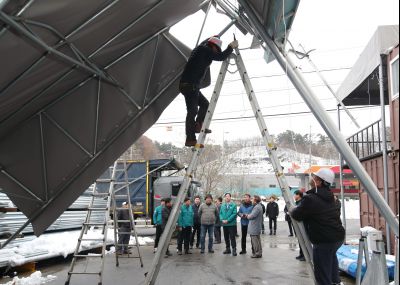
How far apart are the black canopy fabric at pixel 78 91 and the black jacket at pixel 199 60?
57cm

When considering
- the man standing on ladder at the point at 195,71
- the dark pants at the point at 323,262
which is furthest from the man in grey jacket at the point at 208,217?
the dark pants at the point at 323,262

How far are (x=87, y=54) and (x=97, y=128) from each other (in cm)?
153

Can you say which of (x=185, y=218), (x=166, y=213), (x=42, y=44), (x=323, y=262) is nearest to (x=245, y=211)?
(x=185, y=218)

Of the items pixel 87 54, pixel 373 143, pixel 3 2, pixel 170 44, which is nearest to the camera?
pixel 3 2

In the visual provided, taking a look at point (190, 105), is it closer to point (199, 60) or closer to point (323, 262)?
point (199, 60)

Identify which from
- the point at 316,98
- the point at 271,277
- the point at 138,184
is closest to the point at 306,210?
the point at 316,98

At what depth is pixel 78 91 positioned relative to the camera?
528 cm

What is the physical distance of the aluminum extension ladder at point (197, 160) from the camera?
430cm

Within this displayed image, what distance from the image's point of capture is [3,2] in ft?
8.92

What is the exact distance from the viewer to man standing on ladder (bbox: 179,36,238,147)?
5.15m

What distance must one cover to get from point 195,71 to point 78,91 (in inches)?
64.2

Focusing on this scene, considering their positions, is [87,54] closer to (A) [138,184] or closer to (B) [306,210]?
(B) [306,210]

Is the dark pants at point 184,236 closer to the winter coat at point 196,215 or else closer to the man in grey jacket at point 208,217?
the man in grey jacket at point 208,217

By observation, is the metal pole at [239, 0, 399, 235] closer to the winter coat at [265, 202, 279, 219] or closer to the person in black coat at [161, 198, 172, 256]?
the person in black coat at [161, 198, 172, 256]
